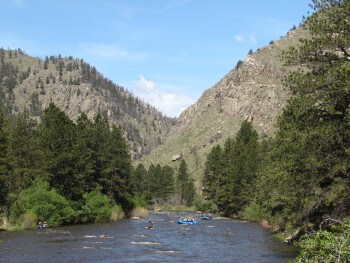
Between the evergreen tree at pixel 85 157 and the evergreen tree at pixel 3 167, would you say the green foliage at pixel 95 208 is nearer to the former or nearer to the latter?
the evergreen tree at pixel 85 157

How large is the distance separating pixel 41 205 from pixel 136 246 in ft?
63.7

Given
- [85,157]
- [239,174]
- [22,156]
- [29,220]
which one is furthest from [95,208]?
[239,174]

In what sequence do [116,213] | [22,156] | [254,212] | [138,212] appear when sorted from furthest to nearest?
[138,212] → [254,212] → [116,213] → [22,156]

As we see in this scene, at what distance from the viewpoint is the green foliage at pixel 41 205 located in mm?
55569

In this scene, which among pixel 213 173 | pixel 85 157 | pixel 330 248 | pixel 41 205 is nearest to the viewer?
pixel 330 248

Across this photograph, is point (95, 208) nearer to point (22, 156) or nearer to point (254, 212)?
point (22, 156)

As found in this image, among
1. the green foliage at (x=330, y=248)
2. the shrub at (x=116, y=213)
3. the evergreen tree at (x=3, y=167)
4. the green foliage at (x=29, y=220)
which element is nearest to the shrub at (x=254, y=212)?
the shrub at (x=116, y=213)

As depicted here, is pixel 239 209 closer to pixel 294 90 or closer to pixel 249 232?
pixel 249 232

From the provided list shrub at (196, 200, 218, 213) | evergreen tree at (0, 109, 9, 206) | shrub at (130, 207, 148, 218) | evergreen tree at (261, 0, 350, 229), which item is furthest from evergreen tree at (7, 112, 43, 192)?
shrub at (196, 200, 218, 213)

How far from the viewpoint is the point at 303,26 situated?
2453cm

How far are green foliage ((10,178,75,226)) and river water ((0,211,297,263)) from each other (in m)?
2.88

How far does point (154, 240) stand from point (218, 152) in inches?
3091

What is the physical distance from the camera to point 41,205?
56.4 metres

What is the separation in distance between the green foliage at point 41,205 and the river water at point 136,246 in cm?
288
